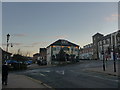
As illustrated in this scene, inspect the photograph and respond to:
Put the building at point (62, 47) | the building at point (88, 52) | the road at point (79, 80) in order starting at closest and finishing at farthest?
the road at point (79, 80) < the building at point (62, 47) < the building at point (88, 52)

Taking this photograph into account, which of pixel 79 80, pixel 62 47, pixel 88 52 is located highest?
pixel 62 47

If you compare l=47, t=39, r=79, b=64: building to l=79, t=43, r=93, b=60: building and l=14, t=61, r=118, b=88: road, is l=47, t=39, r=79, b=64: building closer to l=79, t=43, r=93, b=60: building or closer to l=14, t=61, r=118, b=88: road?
l=79, t=43, r=93, b=60: building

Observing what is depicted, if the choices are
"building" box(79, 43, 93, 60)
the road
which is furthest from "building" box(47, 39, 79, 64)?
the road

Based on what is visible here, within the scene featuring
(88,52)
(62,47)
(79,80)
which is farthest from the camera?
(88,52)

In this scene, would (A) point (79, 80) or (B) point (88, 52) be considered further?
(B) point (88, 52)

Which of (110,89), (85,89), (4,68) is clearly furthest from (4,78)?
(110,89)

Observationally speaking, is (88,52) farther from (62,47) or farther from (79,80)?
(79,80)

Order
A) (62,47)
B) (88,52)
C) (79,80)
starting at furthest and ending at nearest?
(88,52) → (62,47) → (79,80)

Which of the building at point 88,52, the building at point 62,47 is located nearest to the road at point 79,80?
the building at point 62,47

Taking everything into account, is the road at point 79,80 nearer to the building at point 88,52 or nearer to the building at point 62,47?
the building at point 62,47

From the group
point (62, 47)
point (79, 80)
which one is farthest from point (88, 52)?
point (79, 80)

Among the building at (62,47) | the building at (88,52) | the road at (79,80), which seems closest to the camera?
the road at (79,80)

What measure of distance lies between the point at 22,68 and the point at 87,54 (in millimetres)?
76640

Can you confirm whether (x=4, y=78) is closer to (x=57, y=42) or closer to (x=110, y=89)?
(x=110, y=89)
